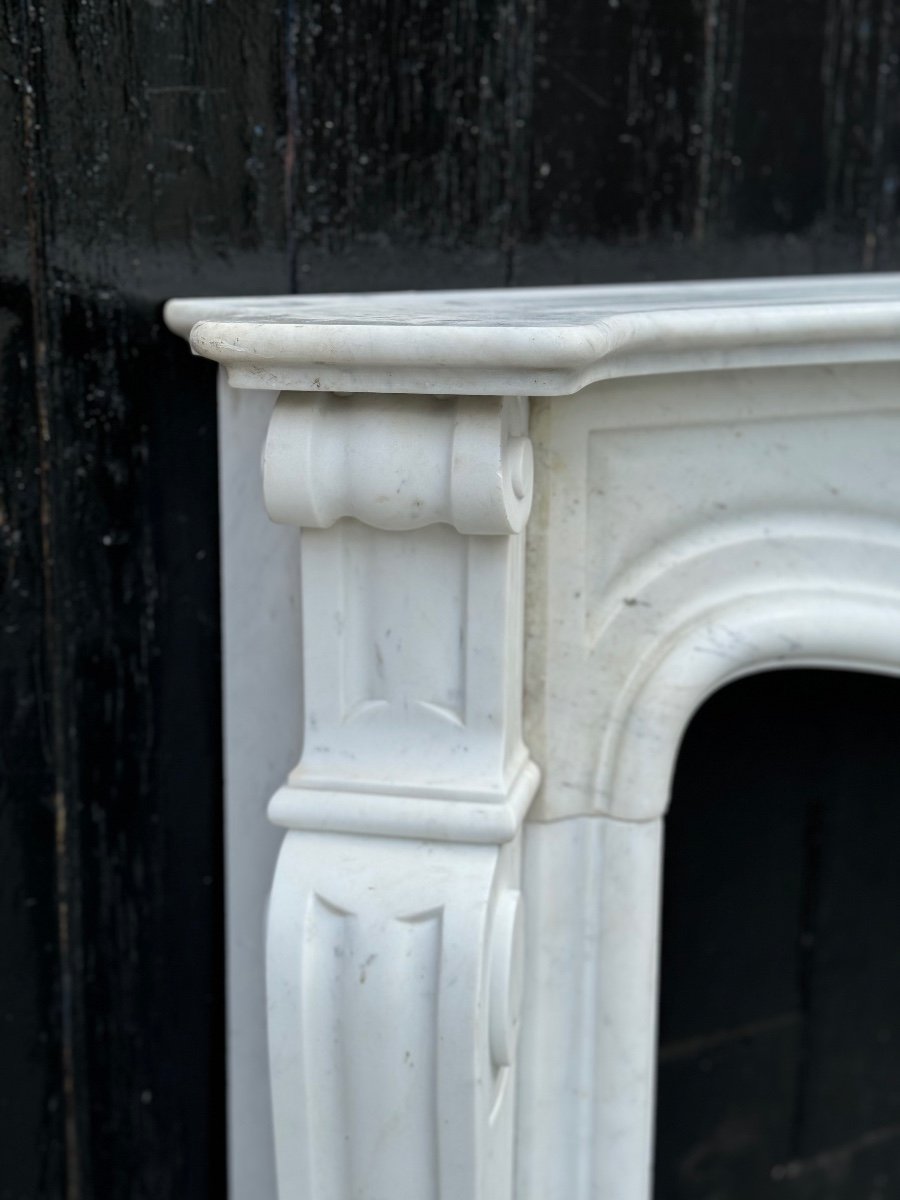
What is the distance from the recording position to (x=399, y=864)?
75cm

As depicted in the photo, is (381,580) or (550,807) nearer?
(381,580)

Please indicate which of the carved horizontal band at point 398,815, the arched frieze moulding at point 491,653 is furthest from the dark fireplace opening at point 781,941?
the carved horizontal band at point 398,815

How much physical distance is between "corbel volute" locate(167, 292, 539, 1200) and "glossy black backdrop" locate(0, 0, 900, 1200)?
3.2 inches

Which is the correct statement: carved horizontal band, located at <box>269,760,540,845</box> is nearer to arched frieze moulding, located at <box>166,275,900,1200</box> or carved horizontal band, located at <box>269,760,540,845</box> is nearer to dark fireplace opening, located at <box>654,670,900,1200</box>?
arched frieze moulding, located at <box>166,275,900,1200</box>

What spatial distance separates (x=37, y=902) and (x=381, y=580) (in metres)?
0.31

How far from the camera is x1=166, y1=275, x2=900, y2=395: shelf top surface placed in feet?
2.05

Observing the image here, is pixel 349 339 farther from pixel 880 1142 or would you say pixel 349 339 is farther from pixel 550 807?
pixel 880 1142

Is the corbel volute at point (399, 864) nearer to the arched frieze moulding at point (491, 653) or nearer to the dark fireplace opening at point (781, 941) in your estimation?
the arched frieze moulding at point (491, 653)

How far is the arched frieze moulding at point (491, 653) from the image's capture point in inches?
27.2

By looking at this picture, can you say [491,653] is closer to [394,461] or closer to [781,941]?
[394,461]

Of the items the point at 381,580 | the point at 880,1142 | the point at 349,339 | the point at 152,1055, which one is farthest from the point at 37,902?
the point at 880,1142

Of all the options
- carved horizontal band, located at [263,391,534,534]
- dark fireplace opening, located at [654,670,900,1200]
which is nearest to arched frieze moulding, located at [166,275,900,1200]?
carved horizontal band, located at [263,391,534,534]

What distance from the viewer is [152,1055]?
0.89 metres

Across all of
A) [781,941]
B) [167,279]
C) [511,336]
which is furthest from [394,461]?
[781,941]
